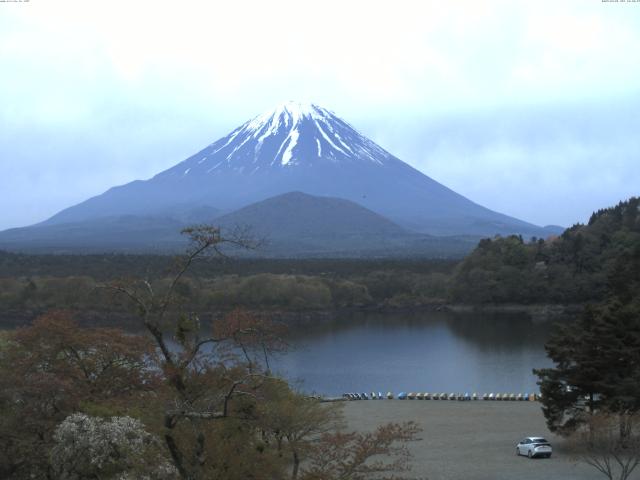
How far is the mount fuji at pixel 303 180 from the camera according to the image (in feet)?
492

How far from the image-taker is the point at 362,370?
29.0 m

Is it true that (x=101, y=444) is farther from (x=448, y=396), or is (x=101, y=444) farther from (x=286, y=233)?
(x=286, y=233)

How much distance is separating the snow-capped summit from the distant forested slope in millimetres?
104064

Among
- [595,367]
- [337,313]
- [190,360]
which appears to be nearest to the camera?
[190,360]

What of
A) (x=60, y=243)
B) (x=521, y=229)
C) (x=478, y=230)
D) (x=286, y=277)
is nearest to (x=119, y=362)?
(x=286, y=277)

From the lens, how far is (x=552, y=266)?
51062 mm

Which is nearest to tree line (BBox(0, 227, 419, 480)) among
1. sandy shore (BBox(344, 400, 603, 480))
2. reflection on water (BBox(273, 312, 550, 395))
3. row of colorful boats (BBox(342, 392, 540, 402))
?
sandy shore (BBox(344, 400, 603, 480))

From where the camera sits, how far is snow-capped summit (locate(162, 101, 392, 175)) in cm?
15700

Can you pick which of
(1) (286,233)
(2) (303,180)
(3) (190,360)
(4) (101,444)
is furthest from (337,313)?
A: (2) (303,180)

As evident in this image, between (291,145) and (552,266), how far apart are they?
11089 centimetres

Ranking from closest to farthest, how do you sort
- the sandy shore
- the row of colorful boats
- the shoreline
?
1. the sandy shore
2. the row of colorful boats
3. the shoreline

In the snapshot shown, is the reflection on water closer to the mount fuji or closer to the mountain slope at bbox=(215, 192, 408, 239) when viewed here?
the mountain slope at bbox=(215, 192, 408, 239)

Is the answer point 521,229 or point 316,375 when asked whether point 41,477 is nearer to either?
point 316,375

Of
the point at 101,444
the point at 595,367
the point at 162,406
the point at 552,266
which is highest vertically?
the point at 162,406
